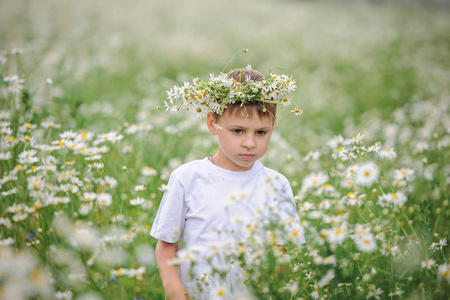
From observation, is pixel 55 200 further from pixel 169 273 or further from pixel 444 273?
pixel 444 273

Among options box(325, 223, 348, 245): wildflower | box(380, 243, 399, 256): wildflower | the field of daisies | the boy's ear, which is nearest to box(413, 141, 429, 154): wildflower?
the field of daisies

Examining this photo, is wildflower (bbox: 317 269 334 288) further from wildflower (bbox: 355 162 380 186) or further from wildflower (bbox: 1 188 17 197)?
wildflower (bbox: 1 188 17 197)

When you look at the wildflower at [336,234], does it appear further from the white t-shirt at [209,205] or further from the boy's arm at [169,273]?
the boy's arm at [169,273]

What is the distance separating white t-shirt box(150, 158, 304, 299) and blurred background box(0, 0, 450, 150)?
1.78 metres

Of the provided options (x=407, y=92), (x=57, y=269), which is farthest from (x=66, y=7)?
(x=57, y=269)

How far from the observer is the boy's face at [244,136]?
1.85m

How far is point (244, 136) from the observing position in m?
1.86

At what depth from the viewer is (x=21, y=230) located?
88.2 inches

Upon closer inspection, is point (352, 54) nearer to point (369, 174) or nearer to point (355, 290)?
point (369, 174)

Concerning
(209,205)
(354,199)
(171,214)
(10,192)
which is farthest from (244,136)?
(10,192)

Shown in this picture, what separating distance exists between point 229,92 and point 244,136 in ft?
0.73

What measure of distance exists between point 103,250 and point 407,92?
6722 millimetres

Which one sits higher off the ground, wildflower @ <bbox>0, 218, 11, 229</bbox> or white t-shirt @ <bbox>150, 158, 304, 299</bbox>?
white t-shirt @ <bbox>150, 158, 304, 299</bbox>

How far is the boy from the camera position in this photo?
6.01 feet
